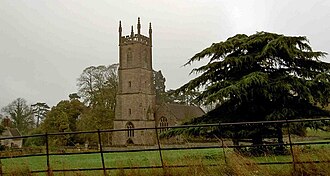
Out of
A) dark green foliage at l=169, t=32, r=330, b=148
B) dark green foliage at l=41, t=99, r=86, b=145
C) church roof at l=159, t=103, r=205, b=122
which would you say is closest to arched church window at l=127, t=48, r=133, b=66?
church roof at l=159, t=103, r=205, b=122

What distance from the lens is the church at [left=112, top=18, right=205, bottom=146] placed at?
6375cm

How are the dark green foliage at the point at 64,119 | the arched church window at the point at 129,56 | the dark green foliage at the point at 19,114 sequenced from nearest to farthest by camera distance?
the dark green foliage at the point at 64,119 → the dark green foliage at the point at 19,114 → the arched church window at the point at 129,56

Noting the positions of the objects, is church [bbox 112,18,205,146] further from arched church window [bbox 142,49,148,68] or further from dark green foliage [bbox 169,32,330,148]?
dark green foliage [bbox 169,32,330,148]

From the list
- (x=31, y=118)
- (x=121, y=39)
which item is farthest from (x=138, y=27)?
(x=31, y=118)

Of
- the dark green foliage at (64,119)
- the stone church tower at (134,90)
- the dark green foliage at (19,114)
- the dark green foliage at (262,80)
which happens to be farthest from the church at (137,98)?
the dark green foliage at (262,80)

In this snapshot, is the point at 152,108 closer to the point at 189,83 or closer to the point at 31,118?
the point at 31,118

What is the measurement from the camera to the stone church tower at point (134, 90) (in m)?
63.2

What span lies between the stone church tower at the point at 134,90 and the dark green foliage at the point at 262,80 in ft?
142

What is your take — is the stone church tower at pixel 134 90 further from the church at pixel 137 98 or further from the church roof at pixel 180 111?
the church roof at pixel 180 111

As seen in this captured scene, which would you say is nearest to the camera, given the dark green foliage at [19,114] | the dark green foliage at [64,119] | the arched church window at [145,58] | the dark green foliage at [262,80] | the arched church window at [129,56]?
the dark green foliage at [262,80]

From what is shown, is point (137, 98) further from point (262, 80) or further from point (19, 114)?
point (262, 80)

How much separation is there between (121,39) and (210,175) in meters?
62.8

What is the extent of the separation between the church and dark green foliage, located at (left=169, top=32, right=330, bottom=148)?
44053 millimetres

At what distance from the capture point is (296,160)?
8047 millimetres
